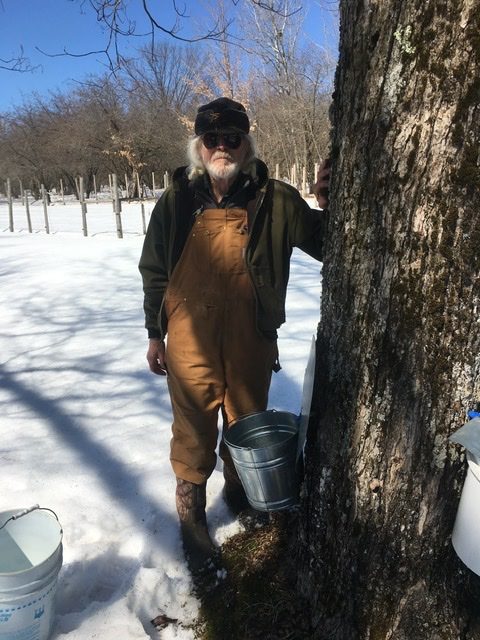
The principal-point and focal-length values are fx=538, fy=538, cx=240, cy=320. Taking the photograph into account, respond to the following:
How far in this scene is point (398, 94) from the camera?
1.37m

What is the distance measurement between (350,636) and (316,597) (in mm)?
178

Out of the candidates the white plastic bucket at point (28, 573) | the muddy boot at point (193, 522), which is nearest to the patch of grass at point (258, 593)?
the muddy boot at point (193, 522)

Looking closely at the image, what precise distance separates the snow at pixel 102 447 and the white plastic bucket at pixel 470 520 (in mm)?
1141

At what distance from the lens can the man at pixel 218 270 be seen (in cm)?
223

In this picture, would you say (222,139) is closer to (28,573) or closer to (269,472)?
(269,472)

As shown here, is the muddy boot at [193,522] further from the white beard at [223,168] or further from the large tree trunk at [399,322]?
the white beard at [223,168]

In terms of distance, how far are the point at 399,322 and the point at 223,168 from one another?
1.11 metres

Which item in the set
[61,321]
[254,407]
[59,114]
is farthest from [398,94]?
[59,114]

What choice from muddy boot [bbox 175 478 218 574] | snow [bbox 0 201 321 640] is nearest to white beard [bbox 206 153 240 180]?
muddy boot [bbox 175 478 218 574]

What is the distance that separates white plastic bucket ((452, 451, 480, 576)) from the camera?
4.43 feet

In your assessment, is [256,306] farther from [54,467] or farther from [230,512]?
[54,467]

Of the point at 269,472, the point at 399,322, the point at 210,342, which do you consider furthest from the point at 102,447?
the point at 399,322

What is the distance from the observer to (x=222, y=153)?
226 centimetres

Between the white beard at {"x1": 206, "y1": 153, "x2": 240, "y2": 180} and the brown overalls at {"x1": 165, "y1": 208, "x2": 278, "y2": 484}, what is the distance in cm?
15
